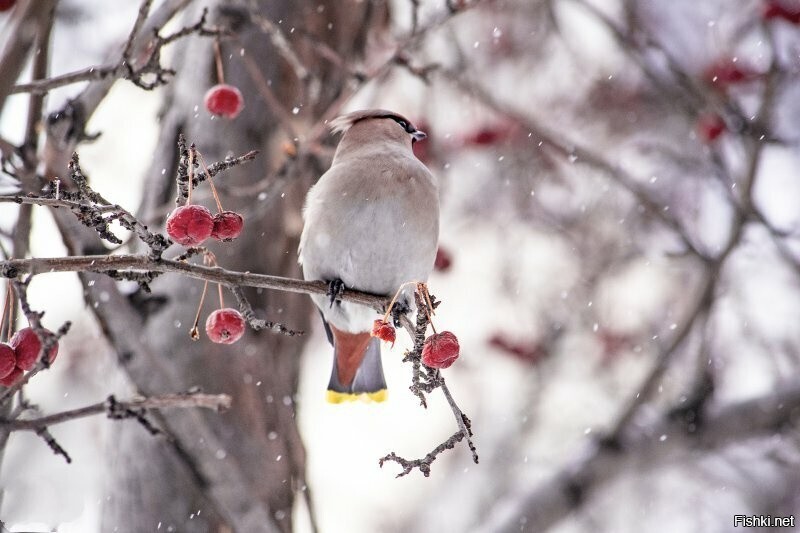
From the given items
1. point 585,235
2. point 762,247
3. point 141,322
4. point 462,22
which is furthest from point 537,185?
point 141,322

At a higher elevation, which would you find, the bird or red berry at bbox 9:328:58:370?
the bird

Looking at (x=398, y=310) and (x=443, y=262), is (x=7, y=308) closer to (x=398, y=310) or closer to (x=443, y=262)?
(x=398, y=310)

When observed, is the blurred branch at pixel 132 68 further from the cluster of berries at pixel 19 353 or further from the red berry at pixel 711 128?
the red berry at pixel 711 128

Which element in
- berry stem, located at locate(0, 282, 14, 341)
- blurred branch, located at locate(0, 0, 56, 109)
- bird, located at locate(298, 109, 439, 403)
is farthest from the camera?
bird, located at locate(298, 109, 439, 403)

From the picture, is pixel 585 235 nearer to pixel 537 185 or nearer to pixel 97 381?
pixel 537 185

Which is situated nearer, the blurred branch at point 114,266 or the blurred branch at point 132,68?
the blurred branch at point 114,266

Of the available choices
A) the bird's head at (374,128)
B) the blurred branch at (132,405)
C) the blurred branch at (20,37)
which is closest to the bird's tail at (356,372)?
the bird's head at (374,128)

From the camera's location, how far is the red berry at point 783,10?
166 inches

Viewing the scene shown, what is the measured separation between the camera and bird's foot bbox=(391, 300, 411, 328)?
255cm

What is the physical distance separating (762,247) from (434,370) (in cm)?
311

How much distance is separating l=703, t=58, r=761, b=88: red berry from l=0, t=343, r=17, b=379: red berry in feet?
13.3

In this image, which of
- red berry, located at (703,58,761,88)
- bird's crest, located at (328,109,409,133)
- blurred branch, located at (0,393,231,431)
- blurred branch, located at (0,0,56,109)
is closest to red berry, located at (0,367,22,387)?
blurred branch, located at (0,393,231,431)

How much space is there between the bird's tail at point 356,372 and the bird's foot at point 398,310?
41cm

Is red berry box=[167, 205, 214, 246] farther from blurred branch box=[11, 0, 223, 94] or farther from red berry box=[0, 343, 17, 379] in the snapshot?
blurred branch box=[11, 0, 223, 94]
